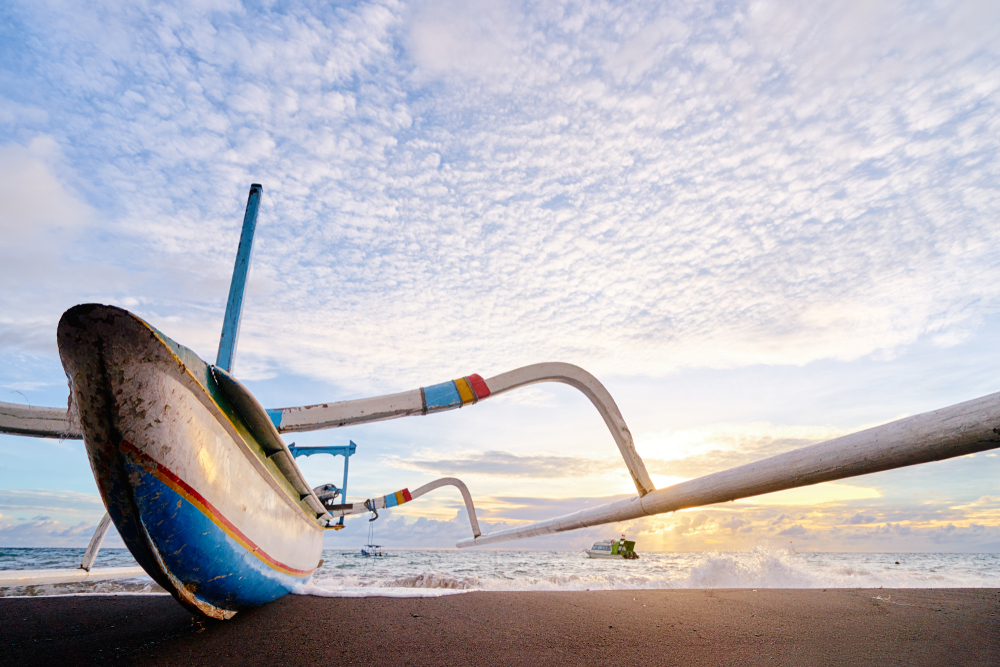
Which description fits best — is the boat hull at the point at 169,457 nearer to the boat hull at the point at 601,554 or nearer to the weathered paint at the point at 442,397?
the weathered paint at the point at 442,397

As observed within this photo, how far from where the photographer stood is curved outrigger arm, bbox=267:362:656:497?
12.5ft

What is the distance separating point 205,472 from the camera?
3248 mm

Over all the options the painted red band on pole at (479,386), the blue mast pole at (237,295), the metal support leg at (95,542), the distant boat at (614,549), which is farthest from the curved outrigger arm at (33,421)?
the distant boat at (614,549)

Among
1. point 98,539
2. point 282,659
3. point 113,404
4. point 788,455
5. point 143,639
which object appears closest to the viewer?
point 788,455

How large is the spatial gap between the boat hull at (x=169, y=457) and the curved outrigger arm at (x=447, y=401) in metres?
0.57

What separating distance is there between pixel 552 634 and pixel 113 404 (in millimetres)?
4148

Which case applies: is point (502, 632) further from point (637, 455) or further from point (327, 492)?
point (327, 492)

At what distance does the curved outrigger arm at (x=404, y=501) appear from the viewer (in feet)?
39.3

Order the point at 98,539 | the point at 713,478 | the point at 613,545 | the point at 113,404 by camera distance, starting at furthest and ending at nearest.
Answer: the point at 613,545
the point at 98,539
the point at 113,404
the point at 713,478

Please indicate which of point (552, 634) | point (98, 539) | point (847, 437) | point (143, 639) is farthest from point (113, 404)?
point (98, 539)

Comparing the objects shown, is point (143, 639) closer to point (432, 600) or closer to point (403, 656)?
point (403, 656)

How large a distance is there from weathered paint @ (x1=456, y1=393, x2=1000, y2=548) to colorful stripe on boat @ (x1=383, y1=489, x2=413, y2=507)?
11069 millimetres

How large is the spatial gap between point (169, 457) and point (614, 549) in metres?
38.4

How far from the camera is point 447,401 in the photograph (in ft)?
12.7
